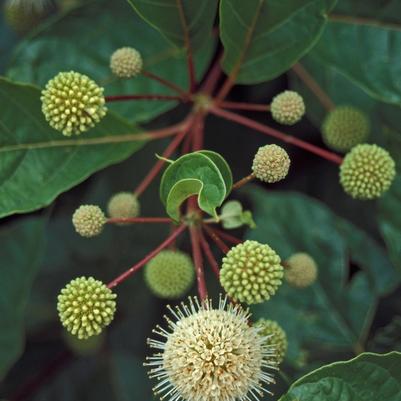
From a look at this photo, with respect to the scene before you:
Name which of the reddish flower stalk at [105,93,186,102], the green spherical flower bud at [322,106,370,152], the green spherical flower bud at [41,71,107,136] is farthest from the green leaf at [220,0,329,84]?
the green spherical flower bud at [41,71,107,136]

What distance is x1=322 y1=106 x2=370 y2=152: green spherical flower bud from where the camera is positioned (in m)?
3.07

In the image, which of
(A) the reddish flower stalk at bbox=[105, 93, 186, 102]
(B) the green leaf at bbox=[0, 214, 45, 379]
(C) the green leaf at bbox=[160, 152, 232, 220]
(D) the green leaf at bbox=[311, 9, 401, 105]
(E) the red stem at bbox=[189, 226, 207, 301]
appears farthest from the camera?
(B) the green leaf at bbox=[0, 214, 45, 379]

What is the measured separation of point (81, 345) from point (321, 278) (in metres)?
1.54

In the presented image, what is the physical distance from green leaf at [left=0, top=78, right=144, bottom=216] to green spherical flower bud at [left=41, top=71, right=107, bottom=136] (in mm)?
230

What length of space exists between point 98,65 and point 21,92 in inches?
21.9

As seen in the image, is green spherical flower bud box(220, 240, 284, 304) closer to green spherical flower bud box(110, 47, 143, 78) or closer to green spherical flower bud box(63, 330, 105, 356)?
green spherical flower bud box(110, 47, 143, 78)

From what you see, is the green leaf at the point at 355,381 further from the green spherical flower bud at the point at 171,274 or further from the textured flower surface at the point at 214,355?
the green spherical flower bud at the point at 171,274

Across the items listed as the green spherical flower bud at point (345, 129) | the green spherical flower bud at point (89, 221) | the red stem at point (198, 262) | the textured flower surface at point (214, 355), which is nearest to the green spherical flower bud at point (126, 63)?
the green spherical flower bud at point (89, 221)

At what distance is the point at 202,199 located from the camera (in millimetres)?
2201

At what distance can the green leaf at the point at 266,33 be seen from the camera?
268 centimetres

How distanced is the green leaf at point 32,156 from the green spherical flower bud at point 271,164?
823mm

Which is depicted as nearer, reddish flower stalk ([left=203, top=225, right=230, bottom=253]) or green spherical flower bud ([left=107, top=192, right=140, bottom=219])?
reddish flower stalk ([left=203, top=225, right=230, bottom=253])

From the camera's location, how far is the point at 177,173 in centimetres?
231

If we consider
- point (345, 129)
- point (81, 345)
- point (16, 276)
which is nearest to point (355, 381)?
point (345, 129)
